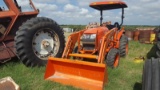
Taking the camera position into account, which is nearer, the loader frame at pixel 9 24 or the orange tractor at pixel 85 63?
the orange tractor at pixel 85 63

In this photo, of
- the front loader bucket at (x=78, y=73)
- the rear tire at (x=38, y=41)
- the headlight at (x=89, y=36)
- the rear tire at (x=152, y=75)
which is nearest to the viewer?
the rear tire at (x=152, y=75)

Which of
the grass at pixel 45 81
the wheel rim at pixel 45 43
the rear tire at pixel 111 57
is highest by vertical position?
the wheel rim at pixel 45 43

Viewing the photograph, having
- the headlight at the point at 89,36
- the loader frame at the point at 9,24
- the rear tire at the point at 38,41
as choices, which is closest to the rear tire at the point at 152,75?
the headlight at the point at 89,36

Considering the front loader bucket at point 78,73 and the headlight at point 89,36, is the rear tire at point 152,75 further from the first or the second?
the headlight at point 89,36

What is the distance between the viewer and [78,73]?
224 inches

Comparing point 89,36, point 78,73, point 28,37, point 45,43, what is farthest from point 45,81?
point 89,36

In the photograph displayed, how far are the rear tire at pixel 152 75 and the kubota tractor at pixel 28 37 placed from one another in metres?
3.53

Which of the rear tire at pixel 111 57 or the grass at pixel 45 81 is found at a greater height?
the rear tire at pixel 111 57

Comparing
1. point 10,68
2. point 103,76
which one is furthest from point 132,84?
point 10,68

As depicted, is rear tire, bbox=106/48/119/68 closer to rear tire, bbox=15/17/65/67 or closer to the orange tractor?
the orange tractor

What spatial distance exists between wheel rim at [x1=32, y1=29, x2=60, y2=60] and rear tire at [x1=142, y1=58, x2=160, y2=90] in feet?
12.2

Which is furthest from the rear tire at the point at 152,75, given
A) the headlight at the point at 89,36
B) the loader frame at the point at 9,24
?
the loader frame at the point at 9,24

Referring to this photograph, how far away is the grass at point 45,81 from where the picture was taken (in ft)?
17.3

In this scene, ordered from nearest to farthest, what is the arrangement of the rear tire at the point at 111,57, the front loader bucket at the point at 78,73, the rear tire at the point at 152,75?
1. the rear tire at the point at 152,75
2. the front loader bucket at the point at 78,73
3. the rear tire at the point at 111,57
